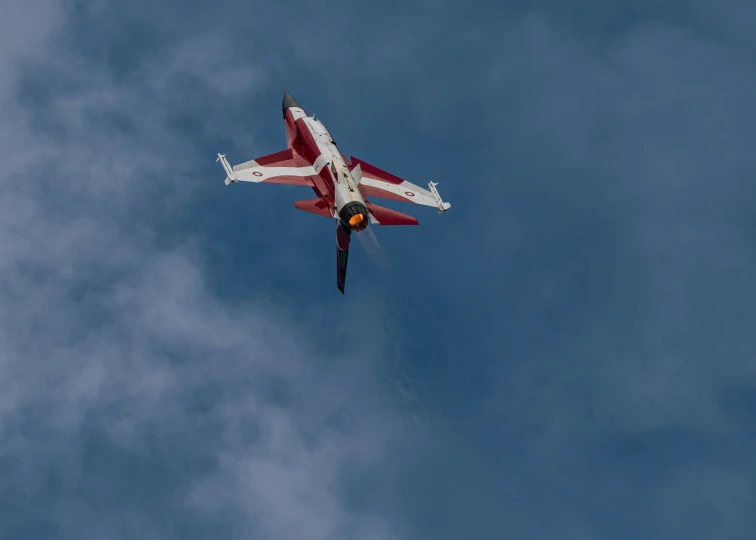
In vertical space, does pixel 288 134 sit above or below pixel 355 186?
above

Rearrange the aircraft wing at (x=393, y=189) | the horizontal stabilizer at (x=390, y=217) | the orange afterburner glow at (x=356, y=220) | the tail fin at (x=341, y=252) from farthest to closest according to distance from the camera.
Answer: the aircraft wing at (x=393, y=189)
the tail fin at (x=341, y=252)
the horizontal stabilizer at (x=390, y=217)
the orange afterburner glow at (x=356, y=220)

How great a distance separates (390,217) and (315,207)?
34.4 ft

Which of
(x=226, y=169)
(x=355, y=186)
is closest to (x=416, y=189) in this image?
(x=355, y=186)

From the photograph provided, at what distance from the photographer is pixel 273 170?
14150 centimetres

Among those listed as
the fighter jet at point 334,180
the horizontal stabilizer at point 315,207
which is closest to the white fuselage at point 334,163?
the fighter jet at point 334,180

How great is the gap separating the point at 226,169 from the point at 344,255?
21.3 metres

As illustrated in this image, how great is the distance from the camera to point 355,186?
134 meters

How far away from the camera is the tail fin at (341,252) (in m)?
134

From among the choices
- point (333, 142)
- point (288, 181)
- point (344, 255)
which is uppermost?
point (333, 142)

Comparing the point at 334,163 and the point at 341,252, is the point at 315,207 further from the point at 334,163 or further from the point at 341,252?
the point at 334,163

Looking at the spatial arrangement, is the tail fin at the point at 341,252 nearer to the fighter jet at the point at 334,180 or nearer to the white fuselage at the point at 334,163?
the fighter jet at the point at 334,180

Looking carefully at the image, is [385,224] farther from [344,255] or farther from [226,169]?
[226,169]

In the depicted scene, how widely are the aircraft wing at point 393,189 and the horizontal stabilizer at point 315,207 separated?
956 centimetres

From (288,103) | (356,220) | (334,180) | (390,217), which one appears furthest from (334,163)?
(288,103)
